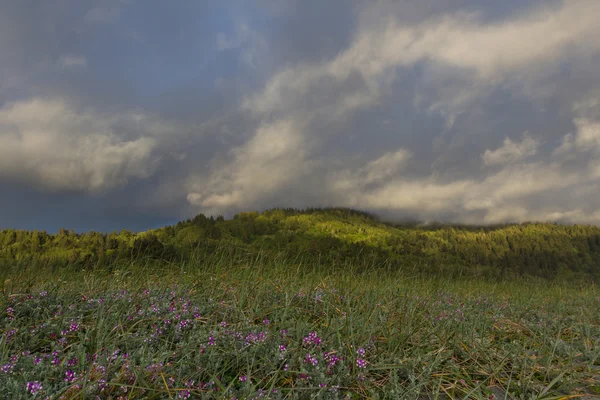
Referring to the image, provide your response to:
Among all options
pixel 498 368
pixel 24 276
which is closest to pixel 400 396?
pixel 498 368

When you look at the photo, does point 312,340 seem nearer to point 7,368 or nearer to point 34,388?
point 34,388

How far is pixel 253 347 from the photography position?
375cm

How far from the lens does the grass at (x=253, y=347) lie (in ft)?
10.5

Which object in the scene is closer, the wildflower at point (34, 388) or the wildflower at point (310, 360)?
the wildflower at point (34, 388)

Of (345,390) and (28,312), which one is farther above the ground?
(28,312)

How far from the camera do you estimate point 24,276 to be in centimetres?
665

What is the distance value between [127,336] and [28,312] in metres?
1.86

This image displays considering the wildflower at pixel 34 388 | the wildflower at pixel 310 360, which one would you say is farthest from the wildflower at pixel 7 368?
the wildflower at pixel 310 360

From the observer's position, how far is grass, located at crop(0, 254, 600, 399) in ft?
10.5

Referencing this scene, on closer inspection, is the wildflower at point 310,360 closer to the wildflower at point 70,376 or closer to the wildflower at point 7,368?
the wildflower at point 70,376

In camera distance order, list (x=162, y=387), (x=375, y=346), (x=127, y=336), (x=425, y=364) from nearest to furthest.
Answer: (x=162, y=387), (x=127, y=336), (x=425, y=364), (x=375, y=346)

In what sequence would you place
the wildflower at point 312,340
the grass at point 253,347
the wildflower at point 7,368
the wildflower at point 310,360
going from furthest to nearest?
the wildflower at point 312,340 < the wildflower at point 310,360 < the grass at point 253,347 < the wildflower at point 7,368

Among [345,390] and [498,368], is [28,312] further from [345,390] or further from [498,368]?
[498,368]

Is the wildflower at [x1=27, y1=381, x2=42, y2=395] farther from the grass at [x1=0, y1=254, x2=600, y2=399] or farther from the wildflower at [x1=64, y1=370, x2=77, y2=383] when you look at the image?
the wildflower at [x1=64, y1=370, x2=77, y2=383]
